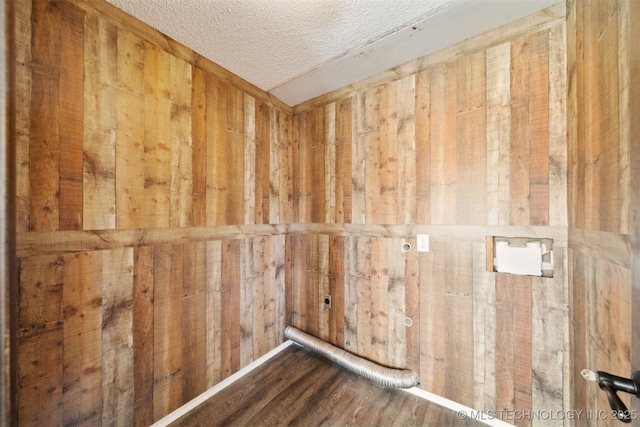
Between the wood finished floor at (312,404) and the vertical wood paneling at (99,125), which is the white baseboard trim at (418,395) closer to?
the wood finished floor at (312,404)

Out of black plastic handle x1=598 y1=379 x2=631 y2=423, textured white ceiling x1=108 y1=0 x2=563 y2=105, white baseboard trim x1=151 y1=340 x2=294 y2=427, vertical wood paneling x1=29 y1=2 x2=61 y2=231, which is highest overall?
textured white ceiling x1=108 y1=0 x2=563 y2=105

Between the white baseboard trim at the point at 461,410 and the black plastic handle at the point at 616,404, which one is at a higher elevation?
the black plastic handle at the point at 616,404

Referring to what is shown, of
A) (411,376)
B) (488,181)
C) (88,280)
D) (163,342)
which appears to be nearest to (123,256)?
(88,280)

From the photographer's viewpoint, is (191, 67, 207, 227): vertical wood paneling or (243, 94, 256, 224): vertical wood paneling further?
(243, 94, 256, 224): vertical wood paneling

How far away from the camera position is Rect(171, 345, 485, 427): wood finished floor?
1.46 meters

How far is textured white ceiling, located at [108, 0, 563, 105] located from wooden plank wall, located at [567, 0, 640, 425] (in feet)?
1.69

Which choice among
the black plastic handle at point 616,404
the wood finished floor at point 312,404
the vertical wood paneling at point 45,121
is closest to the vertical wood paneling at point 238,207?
the vertical wood paneling at point 45,121

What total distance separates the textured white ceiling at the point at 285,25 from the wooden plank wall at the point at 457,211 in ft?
1.08

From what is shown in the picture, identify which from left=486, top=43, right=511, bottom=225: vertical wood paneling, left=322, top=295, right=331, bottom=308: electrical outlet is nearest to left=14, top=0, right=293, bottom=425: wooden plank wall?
left=322, top=295, right=331, bottom=308: electrical outlet

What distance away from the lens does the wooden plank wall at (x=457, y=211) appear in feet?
4.23

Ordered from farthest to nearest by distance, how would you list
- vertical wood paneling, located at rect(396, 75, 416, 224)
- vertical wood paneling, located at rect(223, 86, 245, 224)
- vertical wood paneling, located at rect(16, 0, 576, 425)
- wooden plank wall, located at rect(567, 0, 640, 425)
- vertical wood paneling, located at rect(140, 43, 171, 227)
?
→ vertical wood paneling, located at rect(223, 86, 245, 224)
vertical wood paneling, located at rect(396, 75, 416, 224)
vertical wood paneling, located at rect(140, 43, 171, 227)
vertical wood paneling, located at rect(16, 0, 576, 425)
wooden plank wall, located at rect(567, 0, 640, 425)

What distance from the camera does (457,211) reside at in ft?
5.05

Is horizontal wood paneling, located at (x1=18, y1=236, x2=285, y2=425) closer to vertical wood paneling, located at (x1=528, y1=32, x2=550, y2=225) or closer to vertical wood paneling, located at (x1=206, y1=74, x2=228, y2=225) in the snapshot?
vertical wood paneling, located at (x1=206, y1=74, x2=228, y2=225)

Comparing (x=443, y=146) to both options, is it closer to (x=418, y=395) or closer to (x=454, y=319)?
(x=454, y=319)
